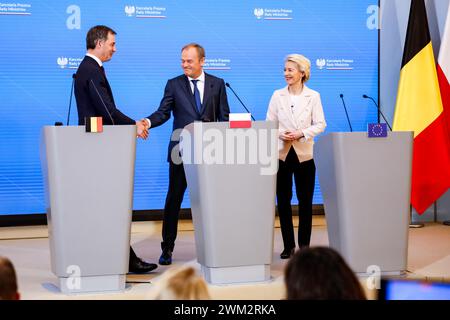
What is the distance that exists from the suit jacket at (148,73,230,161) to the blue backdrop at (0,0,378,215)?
1.51 metres

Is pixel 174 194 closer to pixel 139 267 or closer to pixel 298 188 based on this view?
pixel 139 267

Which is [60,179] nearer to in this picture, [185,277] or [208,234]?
[208,234]

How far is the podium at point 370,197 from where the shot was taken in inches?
174

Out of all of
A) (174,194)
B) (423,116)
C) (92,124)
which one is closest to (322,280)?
(92,124)

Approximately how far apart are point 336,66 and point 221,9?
1.30 metres

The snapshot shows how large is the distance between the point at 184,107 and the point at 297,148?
91cm

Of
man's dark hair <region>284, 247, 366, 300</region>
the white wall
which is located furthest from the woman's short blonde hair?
man's dark hair <region>284, 247, 366, 300</region>

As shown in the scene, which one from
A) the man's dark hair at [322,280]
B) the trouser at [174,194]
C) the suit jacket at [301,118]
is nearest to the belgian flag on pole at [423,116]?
the suit jacket at [301,118]

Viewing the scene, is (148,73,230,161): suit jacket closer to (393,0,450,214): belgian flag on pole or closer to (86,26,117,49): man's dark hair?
(86,26,117,49): man's dark hair

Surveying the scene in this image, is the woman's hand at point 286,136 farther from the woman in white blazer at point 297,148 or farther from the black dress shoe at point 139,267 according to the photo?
the black dress shoe at point 139,267

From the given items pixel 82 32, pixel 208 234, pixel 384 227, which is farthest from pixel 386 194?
pixel 82 32

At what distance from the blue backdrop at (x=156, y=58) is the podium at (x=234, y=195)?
2.43 meters

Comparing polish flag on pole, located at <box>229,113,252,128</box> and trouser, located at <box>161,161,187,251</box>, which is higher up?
polish flag on pole, located at <box>229,113,252,128</box>

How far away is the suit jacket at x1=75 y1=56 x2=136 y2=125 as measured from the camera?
→ 4.48 meters
